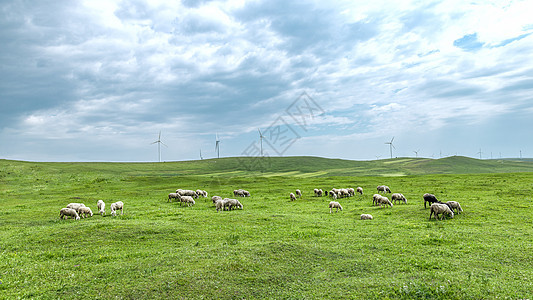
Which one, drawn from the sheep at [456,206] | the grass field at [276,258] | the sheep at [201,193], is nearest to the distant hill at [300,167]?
the sheep at [201,193]

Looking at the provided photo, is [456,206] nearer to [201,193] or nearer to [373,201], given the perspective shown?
[373,201]

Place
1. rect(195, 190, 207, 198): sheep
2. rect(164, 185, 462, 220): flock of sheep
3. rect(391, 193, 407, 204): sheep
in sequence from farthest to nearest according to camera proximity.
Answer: rect(195, 190, 207, 198): sheep, rect(391, 193, 407, 204): sheep, rect(164, 185, 462, 220): flock of sheep

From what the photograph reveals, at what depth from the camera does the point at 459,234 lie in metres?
17.8

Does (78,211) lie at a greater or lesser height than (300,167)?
lesser

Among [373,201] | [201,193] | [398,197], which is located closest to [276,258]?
[373,201]

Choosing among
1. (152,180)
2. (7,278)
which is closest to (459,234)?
(7,278)

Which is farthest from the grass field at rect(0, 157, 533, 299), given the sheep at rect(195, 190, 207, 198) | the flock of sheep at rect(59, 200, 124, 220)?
the sheep at rect(195, 190, 207, 198)

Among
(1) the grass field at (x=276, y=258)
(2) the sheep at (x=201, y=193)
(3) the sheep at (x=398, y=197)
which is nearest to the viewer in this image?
(1) the grass field at (x=276, y=258)

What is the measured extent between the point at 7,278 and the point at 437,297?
1730 centimetres

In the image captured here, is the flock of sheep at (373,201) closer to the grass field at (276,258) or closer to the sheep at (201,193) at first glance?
the sheep at (201,193)

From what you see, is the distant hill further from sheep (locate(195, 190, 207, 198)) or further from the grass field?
the grass field

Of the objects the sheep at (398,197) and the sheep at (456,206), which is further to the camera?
the sheep at (398,197)

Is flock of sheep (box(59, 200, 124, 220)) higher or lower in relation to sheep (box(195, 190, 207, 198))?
higher

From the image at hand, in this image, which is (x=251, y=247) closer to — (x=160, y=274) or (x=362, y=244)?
(x=160, y=274)
